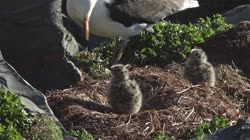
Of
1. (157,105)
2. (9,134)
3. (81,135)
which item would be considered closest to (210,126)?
(157,105)

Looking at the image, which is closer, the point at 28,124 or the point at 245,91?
the point at 28,124

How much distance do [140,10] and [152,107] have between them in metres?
2.76

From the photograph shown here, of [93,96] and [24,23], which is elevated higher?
[24,23]

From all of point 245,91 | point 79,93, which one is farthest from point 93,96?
point 245,91

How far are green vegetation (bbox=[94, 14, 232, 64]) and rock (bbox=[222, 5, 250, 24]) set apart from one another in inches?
55.0

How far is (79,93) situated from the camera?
32.8 feet

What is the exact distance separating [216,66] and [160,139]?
9.35ft

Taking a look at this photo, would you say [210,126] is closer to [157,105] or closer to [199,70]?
[157,105]

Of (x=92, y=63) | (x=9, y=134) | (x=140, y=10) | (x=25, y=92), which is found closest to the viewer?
(x=9, y=134)

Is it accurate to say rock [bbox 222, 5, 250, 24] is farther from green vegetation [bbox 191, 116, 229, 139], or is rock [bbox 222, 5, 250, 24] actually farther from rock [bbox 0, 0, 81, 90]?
green vegetation [bbox 191, 116, 229, 139]

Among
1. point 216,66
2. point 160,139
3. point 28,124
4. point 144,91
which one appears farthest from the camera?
point 216,66

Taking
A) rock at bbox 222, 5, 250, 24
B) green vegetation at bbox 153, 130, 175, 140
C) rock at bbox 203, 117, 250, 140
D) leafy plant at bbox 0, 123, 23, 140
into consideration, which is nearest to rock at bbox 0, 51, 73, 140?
leafy plant at bbox 0, 123, 23, 140

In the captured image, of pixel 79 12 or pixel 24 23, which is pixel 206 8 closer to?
pixel 79 12

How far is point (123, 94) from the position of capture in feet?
30.7
